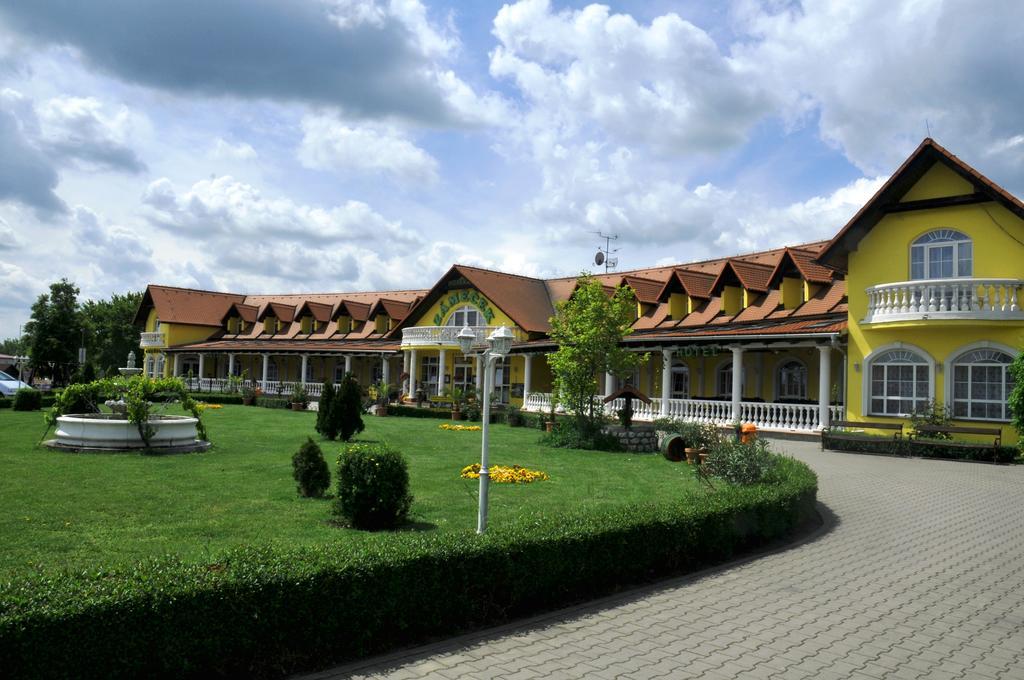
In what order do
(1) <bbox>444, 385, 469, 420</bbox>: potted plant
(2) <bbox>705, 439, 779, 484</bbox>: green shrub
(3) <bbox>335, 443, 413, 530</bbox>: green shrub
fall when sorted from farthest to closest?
(1) <bbox>444, 385, 469, 420</bbox>: potted plant → (2) <bbox>705, 439, 779, 484</bbox>: green shrub → (3) <bbox>335, 443, 413, 530</bbox>: green shrub

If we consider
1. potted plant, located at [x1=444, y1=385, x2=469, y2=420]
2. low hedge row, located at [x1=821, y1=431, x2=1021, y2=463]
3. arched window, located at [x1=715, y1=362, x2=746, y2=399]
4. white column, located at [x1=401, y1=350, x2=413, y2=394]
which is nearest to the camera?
low hedge row, located at [x1=821, y1=431, x2=1021, y2=463]

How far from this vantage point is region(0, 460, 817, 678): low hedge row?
178 inches

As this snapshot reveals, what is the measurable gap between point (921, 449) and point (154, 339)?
4845 cm

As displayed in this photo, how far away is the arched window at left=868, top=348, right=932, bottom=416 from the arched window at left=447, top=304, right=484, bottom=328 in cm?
1979

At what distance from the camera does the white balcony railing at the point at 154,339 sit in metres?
52.6

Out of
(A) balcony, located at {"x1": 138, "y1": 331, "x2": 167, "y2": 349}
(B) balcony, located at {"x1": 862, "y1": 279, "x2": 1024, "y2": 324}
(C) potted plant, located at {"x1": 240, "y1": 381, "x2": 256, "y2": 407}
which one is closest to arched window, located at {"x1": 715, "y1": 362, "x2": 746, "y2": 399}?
(B) balcony, located at {"x1": 862, "y1": 279, "x2": 1024, "y2": 324}

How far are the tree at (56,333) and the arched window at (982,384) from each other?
52.3 meters

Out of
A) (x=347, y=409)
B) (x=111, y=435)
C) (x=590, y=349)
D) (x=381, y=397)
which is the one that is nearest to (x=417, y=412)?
(x=381, y=397)

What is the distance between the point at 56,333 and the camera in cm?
5250

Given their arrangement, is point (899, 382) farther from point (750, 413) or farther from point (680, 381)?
point (680, 381)

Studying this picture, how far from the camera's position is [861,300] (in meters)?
22.0

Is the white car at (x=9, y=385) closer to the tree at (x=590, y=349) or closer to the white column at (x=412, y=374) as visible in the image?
the white column at (x=412, y=374)

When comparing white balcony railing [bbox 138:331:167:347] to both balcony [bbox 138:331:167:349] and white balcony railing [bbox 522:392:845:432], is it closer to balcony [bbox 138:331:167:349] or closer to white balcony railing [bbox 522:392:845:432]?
balcony [bbox 138:331:167:349]

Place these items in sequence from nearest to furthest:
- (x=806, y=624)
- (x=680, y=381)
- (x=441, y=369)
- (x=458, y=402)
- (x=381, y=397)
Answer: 1. (x=806, y=624)
2. (x=458, y=402)
3. (x=680, y=381)
4. (x=381, y=397)
5. (x=441, y=369)
